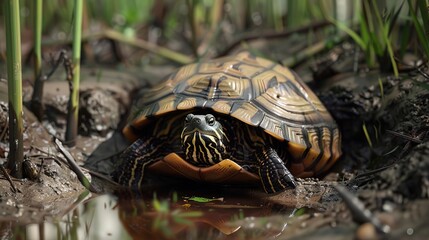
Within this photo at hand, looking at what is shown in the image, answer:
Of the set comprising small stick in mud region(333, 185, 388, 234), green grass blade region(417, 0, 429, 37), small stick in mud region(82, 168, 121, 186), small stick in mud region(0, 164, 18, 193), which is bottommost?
small stick in mud region(82, 168, 121, 186)

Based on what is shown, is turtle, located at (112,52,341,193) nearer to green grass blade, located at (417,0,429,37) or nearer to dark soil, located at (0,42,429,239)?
dark soil, located at (0,42,429,239)

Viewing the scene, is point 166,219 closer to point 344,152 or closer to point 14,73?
point 14,73

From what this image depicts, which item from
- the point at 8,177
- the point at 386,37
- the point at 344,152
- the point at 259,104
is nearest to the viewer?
the point at 8,177

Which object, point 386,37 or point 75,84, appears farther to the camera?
point 386,37

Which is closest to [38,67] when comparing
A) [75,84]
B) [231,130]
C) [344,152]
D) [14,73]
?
[75,84]

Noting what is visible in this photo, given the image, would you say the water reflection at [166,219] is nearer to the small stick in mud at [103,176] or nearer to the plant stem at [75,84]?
the small stick in mud at [103,176]

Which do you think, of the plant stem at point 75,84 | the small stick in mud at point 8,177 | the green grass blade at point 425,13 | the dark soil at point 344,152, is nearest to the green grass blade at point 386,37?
the dark soil at point 344,152

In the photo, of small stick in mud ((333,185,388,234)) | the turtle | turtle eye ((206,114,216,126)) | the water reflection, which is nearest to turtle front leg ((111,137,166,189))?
the turtle
